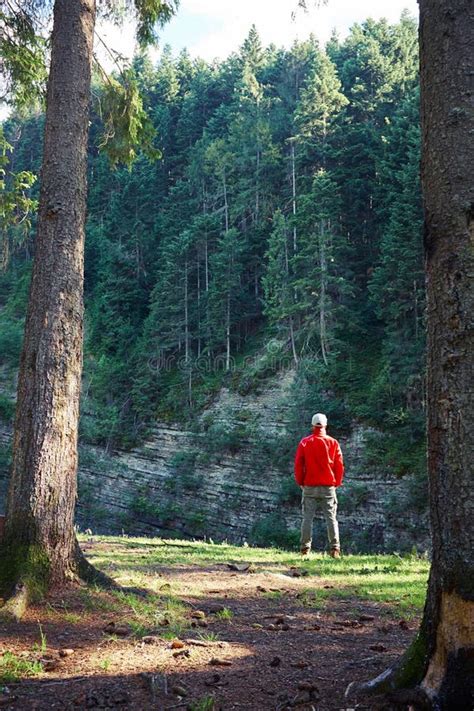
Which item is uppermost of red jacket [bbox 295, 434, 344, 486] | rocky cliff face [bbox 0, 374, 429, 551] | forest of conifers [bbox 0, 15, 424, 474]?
forest of conifers [bbox 0, 15, 424, 474]

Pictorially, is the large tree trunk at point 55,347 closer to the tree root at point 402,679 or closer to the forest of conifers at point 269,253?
the tree root at point 402,679

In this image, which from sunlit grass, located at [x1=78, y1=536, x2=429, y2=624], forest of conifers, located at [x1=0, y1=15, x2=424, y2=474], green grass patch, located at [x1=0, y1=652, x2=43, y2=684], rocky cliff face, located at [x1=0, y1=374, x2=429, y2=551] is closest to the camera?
green grass patch, located at [x1=0, y1=652, x2=43, y2=684]

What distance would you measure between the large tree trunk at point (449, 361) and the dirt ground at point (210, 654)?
1.24 feet

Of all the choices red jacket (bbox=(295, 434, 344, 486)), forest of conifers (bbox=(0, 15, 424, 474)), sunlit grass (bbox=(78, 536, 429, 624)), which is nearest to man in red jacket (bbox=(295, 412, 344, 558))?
red jacket (bbox=(295, 434, 344, 486))

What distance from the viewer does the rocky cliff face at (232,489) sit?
2048 centimetres

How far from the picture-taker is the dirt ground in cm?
263

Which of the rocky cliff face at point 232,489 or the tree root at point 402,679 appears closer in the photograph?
the tree root at point 402,679

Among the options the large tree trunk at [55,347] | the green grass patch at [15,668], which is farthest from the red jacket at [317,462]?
the green grass patch at [15,668]

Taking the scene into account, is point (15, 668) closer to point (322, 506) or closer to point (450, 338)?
point (450, 338)

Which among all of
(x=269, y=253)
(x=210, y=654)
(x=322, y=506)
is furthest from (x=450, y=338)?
(x=269, y=253)

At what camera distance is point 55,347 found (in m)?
4.43

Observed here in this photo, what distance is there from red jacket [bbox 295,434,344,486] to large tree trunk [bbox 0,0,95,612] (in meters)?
3.76

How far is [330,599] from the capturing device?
489 centimetres

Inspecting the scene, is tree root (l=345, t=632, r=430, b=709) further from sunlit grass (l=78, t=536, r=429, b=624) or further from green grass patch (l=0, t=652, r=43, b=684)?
sunlit grass (l=78, t=536, r=429, b=624)
